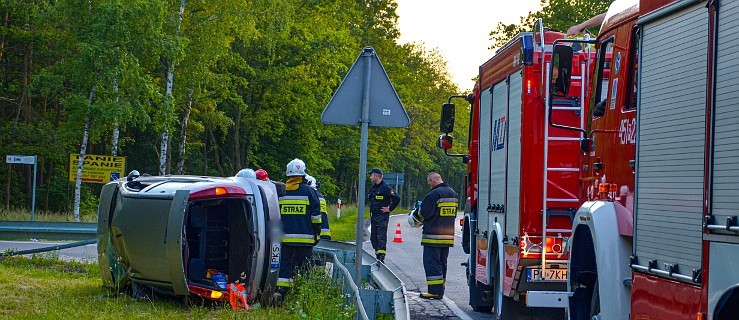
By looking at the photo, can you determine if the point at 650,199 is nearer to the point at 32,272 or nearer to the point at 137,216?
the point at 137,216

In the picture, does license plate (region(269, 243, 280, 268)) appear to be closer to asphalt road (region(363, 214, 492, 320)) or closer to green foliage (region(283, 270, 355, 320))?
green foliage (region(283, 270, 355, 320))

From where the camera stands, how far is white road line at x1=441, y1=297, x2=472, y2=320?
12905 mm

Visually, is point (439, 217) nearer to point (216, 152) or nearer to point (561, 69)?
point (561, 69)

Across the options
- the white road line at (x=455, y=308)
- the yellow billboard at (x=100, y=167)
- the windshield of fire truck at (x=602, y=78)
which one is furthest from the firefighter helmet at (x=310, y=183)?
the yellow billboard at (x=100, y=167)

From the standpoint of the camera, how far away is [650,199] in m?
6.63

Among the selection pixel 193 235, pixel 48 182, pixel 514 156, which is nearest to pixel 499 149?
pixel 514 156

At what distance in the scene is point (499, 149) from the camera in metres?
12.0

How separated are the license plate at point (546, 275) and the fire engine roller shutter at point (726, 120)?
522 centimetres

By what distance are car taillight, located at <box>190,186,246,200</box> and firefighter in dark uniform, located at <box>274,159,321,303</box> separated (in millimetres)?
923

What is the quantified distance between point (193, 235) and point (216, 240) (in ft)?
0.86

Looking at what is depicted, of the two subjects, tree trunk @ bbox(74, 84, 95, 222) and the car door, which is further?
tree trunk @ bbox(74, 84, 95, 222)

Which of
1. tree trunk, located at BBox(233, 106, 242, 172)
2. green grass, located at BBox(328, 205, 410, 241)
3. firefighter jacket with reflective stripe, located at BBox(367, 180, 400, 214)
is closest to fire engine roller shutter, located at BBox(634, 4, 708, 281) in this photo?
firefighter jacket with reflective stripe, located at BBox(367, 180, 400, 214)

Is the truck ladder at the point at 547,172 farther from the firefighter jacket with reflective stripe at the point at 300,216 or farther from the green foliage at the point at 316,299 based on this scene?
the firefighter jacket with reflective stripe at the point at 300,216

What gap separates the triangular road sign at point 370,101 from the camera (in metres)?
11.0
